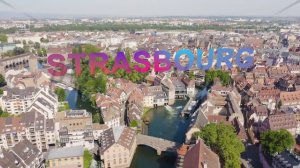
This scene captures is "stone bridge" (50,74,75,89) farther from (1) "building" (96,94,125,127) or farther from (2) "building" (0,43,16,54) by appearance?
(2) "building" (0,43,16,54)

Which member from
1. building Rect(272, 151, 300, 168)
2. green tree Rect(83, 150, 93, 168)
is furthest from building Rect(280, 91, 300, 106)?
green tree Rect(83, 150, 93, 168)

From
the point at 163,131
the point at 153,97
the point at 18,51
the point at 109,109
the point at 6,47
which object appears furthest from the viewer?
the point at 6,47

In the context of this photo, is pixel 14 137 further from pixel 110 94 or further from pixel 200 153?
pixel 200 153

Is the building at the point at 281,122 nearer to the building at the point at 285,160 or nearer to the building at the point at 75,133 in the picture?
the building at the point at 285,160

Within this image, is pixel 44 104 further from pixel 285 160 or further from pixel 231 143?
pixel 285 160

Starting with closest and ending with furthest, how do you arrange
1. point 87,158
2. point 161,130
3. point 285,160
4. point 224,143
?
point 285,160
point 224,143
point 87,158
point 161,130

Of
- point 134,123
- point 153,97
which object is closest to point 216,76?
point 153,97
